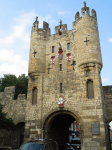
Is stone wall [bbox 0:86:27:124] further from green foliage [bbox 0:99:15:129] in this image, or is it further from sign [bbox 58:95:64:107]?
sign [bbox 58:95:64:107]

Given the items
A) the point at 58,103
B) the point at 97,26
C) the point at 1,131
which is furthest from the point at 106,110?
the point at 1,131

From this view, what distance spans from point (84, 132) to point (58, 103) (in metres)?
3.55

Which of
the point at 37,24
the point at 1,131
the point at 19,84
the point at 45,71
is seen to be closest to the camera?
the point at 1,131

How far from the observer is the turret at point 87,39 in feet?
49.4

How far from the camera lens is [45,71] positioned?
16.9 m

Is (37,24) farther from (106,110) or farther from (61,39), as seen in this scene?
(106,110)

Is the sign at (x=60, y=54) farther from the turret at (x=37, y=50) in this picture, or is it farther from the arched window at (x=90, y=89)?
the arched window at (x=90, y=89)

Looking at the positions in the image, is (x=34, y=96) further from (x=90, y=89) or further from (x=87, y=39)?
(x=87, y=39)

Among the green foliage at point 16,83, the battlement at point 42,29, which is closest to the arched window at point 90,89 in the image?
the battlement at point 42,29

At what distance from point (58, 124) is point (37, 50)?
880 cm

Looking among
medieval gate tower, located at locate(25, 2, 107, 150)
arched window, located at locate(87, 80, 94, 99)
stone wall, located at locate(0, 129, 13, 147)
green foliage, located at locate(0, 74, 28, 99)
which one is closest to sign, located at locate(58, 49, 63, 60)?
medieval gate tower, located at locate(25, 2, 107, 150)

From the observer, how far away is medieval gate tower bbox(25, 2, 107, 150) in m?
13.4

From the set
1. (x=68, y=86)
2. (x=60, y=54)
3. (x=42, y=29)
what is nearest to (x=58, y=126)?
(x=68, y=86)

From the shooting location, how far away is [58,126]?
18.0 m
